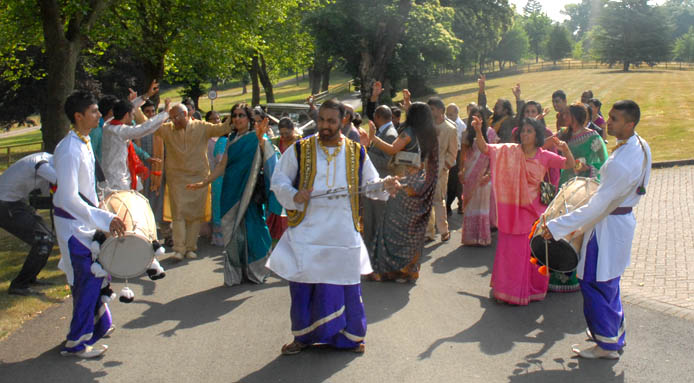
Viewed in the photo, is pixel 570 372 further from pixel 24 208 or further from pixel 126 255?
pixel 24 208

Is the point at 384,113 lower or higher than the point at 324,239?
higher

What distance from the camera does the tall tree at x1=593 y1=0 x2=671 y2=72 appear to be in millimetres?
71625

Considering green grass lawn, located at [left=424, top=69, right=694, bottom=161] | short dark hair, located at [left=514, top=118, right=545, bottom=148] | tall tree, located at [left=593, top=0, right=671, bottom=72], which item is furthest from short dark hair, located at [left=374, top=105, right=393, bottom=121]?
tall tree, located at [left=593, top=0, right=671, bottom=72]

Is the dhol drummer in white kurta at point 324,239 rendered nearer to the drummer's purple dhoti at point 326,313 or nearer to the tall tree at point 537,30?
the drummer's purple dhoti at point 326,313

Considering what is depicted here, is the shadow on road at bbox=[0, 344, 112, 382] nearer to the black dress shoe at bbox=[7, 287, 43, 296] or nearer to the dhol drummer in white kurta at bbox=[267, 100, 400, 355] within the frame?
the dhol drummer in white kurta at bbox=[267, 100, 400, 355]

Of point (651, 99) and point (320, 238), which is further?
point (651, 99)

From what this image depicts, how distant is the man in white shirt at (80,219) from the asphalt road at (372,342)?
Answer: 0.32m

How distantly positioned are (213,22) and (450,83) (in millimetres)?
50015

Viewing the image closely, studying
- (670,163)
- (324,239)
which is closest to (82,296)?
(324,239)

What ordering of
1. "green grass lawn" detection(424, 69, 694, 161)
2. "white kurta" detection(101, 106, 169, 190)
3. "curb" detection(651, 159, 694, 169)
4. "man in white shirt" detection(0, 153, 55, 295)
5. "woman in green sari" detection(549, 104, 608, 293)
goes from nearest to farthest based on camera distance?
1. "man in white shirt" detection(0, 153, 55, 295)
2. "woman in green sari" detection(549, 104, 608, 293)
3. "white kurta" detection(101, 106, 169, 190)
4. "curb" detection(651, 159, 694, 169)
5. "green grass lawn" detection(424, 69, 694, 161)

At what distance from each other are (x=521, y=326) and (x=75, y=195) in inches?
161

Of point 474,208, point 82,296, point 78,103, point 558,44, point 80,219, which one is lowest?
point 474,208

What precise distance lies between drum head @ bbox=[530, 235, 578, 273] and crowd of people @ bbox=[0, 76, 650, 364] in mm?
82

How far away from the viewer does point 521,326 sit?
6.36 metres
